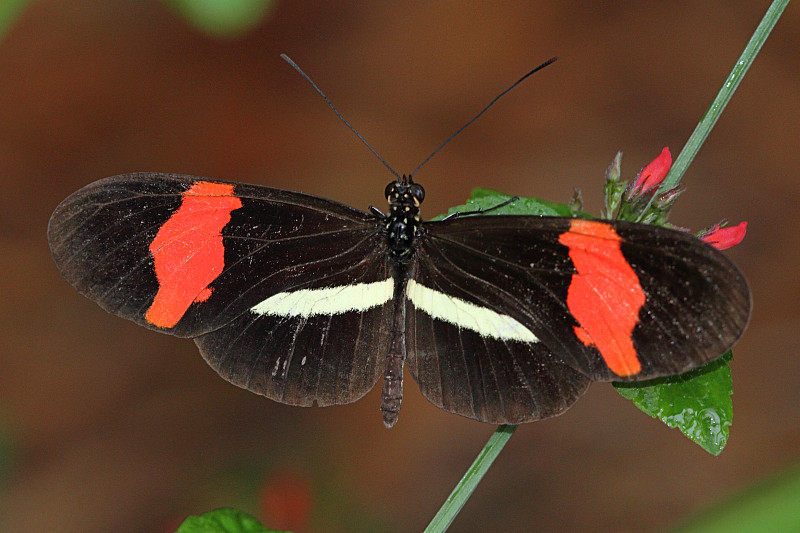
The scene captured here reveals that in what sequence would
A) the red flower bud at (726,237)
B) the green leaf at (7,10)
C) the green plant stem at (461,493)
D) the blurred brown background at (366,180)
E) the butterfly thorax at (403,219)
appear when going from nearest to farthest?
the green plant stem at (461,493)
the red flower bud at (726,237)
the butterfly thorax at (403,219)
the green leaf at (7,10)
the blurred brown background at (366,180)

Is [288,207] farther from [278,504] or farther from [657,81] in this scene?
[657,81]

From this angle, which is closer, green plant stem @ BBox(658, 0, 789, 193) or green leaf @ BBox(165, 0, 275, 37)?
green plant stem @ BBox(658, 0, 789, 193)

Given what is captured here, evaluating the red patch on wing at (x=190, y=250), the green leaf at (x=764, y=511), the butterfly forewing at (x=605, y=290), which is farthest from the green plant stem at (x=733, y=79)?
the green leaf at (x=764, y=511)

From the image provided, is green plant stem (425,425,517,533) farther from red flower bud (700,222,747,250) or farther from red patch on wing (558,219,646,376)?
red flower bud (700,222,747,250)

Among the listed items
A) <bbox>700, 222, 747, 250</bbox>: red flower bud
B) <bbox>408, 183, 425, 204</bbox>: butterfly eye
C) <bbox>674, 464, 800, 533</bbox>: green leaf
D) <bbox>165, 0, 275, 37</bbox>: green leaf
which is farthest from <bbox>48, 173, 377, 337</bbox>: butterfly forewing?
<bbox>674, 464, 800, 533</bbox>: green leaf

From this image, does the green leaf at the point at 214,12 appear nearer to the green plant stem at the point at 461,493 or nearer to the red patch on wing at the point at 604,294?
the red patch on wing at the point at 604,294

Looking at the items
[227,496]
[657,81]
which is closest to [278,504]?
[227,496]
